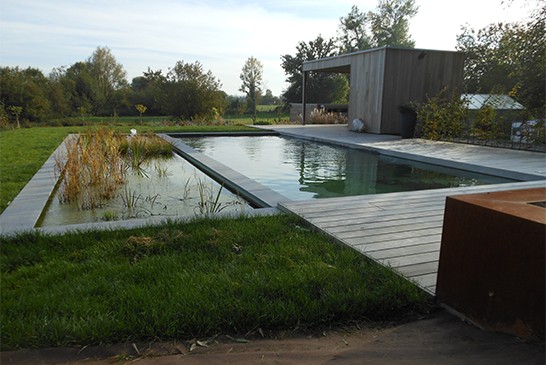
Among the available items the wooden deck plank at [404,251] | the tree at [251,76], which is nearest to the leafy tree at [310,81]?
the tree at [251,76]

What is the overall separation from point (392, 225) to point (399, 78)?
8.05 m

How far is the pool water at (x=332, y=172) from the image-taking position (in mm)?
4781

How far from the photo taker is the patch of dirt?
138 centimetres

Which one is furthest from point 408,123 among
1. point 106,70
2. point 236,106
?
point 106,70

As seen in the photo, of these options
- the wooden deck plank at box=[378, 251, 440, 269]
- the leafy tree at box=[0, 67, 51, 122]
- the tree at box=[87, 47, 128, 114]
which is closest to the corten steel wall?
the wooden deck plank at box=[378, 251, 440, 269]

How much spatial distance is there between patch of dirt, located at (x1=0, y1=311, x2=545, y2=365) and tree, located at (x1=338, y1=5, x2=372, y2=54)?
36.5m

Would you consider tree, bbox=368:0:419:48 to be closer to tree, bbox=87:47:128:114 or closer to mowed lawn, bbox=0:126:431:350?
tree, bbox=87:47:128:114

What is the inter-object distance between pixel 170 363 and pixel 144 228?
1.45m

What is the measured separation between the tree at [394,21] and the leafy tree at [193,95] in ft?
72.2

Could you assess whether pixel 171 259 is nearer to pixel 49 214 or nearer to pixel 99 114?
pixel 49 214

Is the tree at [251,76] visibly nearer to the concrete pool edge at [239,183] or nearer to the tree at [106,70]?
the tree at [106,70]

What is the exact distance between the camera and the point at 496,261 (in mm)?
1504

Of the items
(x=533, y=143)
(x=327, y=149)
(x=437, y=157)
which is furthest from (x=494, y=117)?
(x=327, y=149)

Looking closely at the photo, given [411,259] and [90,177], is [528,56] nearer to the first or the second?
[411,259]
